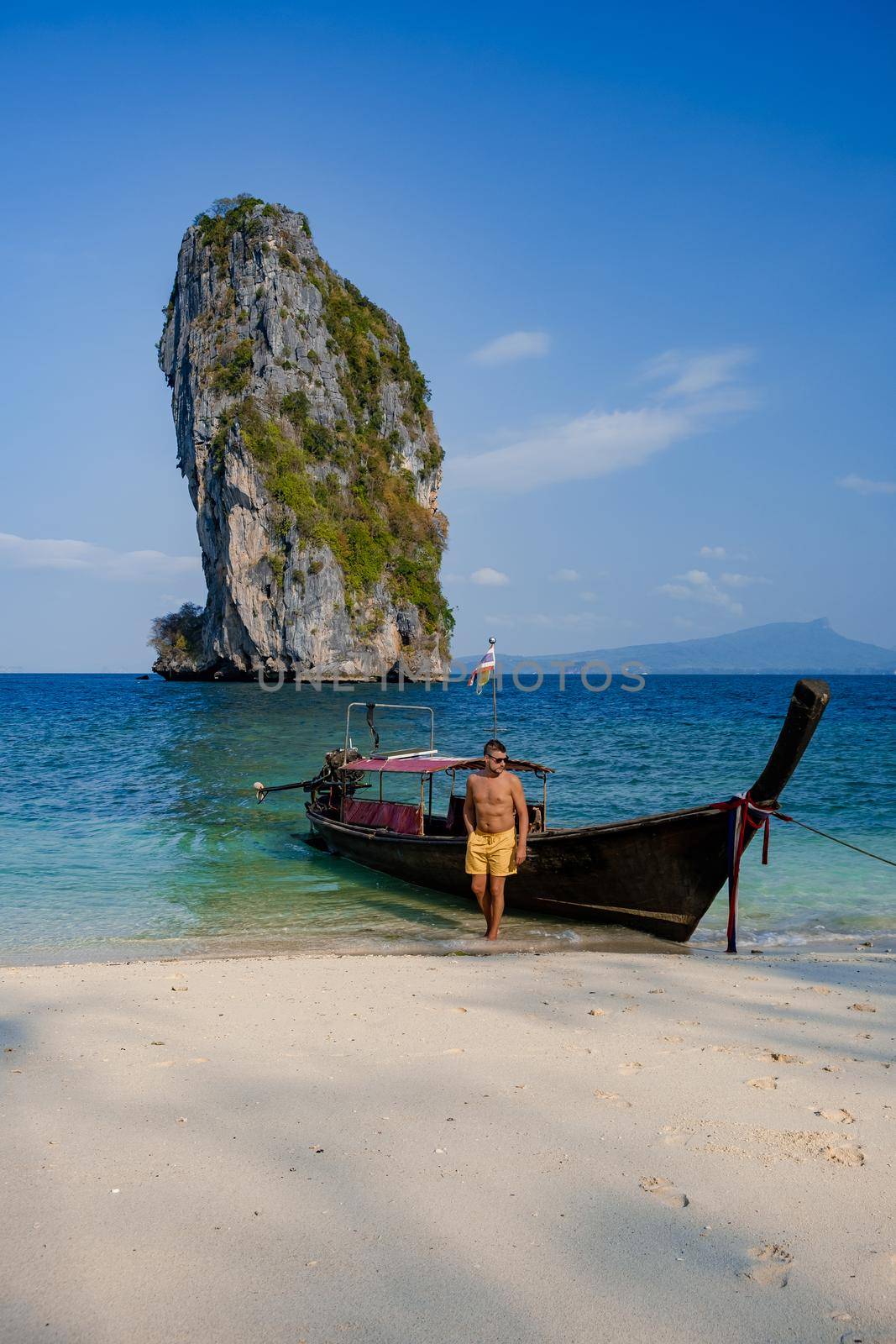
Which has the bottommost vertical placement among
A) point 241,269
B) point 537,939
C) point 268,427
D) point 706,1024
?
point 537,939

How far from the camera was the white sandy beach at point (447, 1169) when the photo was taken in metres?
2.72

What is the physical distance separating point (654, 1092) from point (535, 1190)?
47.3 inches

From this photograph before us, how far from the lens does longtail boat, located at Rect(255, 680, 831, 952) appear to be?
24.5 ft

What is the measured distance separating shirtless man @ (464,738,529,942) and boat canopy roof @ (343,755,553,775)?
861 mm

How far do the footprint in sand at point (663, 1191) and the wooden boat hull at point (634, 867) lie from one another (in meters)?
4.17

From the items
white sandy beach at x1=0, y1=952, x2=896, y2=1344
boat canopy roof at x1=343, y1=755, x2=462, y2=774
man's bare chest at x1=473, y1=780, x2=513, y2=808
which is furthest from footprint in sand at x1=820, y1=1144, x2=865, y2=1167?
boat canopy roof at x1=343, y1=755, x2=462, y2=774

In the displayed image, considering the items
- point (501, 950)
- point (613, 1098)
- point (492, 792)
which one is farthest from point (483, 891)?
point (613, 1098)

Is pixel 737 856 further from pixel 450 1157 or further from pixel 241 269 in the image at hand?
pixel 241 269

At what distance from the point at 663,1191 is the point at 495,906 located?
17.5 feet

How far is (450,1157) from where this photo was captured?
143 inches

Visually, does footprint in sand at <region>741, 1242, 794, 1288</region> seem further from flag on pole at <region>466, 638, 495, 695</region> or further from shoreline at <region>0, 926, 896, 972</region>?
flag on pole at <region>466, 638, 495, 695</region>

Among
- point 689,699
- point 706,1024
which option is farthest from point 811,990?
point 689,699

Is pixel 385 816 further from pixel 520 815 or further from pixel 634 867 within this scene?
pixel 634 867

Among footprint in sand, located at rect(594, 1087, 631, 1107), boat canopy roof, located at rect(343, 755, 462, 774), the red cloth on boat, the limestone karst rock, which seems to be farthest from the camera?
the limestone karst rock
